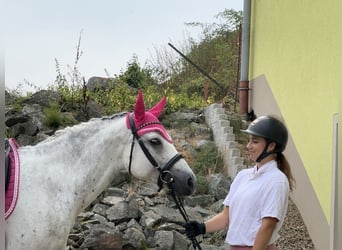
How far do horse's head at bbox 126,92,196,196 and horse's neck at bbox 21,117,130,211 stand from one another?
0.31 ft

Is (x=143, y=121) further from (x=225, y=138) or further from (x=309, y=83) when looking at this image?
(x=225, y=138)

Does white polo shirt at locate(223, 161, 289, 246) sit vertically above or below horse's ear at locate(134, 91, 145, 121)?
below

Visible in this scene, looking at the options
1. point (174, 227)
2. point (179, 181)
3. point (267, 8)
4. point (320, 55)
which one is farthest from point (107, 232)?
point (267, 8)

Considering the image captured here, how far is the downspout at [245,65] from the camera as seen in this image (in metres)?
8.66

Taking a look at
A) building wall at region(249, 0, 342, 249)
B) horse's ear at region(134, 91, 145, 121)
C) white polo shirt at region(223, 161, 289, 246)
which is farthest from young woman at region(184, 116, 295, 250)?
building wall at region(249, 0, 342, 249)

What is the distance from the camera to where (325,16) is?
16.7 feet

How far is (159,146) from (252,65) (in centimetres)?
591

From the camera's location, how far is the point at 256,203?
251 centimetres

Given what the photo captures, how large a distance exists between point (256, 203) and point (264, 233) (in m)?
0.16

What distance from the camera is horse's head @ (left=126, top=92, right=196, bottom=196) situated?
3158mm

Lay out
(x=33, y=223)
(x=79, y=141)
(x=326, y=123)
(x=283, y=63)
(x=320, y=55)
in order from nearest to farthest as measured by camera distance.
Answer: (x=33, y=223), (x=79, y=141), (x=326, y=123), (x=320, y=55), (x=283, y=63)

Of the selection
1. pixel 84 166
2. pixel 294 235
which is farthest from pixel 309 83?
pixel 84 166

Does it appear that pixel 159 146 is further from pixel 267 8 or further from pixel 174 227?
pixel 267 8

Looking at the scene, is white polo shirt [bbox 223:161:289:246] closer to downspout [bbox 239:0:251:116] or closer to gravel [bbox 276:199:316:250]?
gravel [bbox 276:199:316:250]
